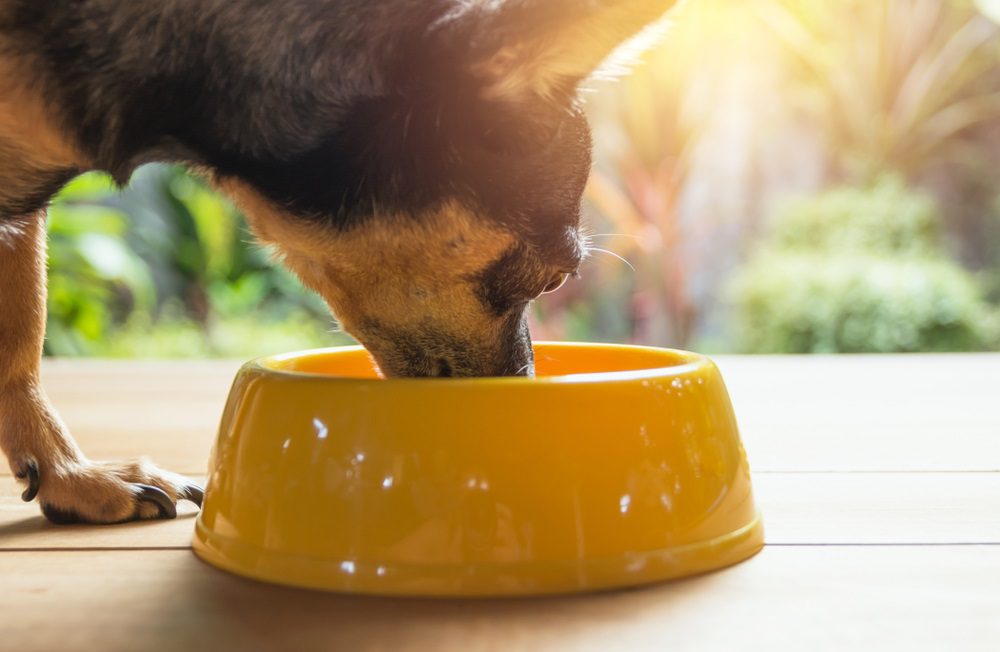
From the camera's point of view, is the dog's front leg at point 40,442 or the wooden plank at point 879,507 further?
the dog's front leg at point 40,442

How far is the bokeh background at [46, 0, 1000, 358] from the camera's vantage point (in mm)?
6484

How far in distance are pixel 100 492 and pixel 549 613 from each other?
25.8 inches

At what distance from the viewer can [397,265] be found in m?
1.32

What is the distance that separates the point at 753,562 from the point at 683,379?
19 centimetres

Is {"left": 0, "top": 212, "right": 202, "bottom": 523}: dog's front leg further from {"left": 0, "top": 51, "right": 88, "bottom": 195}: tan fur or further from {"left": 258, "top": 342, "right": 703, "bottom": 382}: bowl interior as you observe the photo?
{"left": 258, "top": 342, "right": 703, "bottom": 382}: bowl interior

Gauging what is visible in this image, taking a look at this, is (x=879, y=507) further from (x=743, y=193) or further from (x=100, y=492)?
(x=743, y=193)

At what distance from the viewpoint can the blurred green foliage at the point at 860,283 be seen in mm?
6059

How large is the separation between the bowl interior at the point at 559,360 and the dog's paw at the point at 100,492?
0.23 meters

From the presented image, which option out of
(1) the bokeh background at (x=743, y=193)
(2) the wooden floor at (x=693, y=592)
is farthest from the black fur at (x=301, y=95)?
(1) the bokeh background at (x=743, y=193)

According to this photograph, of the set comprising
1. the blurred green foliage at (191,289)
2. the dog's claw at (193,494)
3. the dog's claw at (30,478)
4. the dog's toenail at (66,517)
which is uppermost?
the dog's claw at (30,478)

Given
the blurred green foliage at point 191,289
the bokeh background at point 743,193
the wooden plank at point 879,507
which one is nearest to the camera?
the wooden plank at point 879,507

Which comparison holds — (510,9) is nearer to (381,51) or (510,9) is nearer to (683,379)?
(381,51)

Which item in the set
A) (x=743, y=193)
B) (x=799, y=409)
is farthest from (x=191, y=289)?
(x=799, y=409)

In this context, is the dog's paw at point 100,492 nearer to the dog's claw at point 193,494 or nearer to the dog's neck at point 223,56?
the dog's claw at point 193,494
